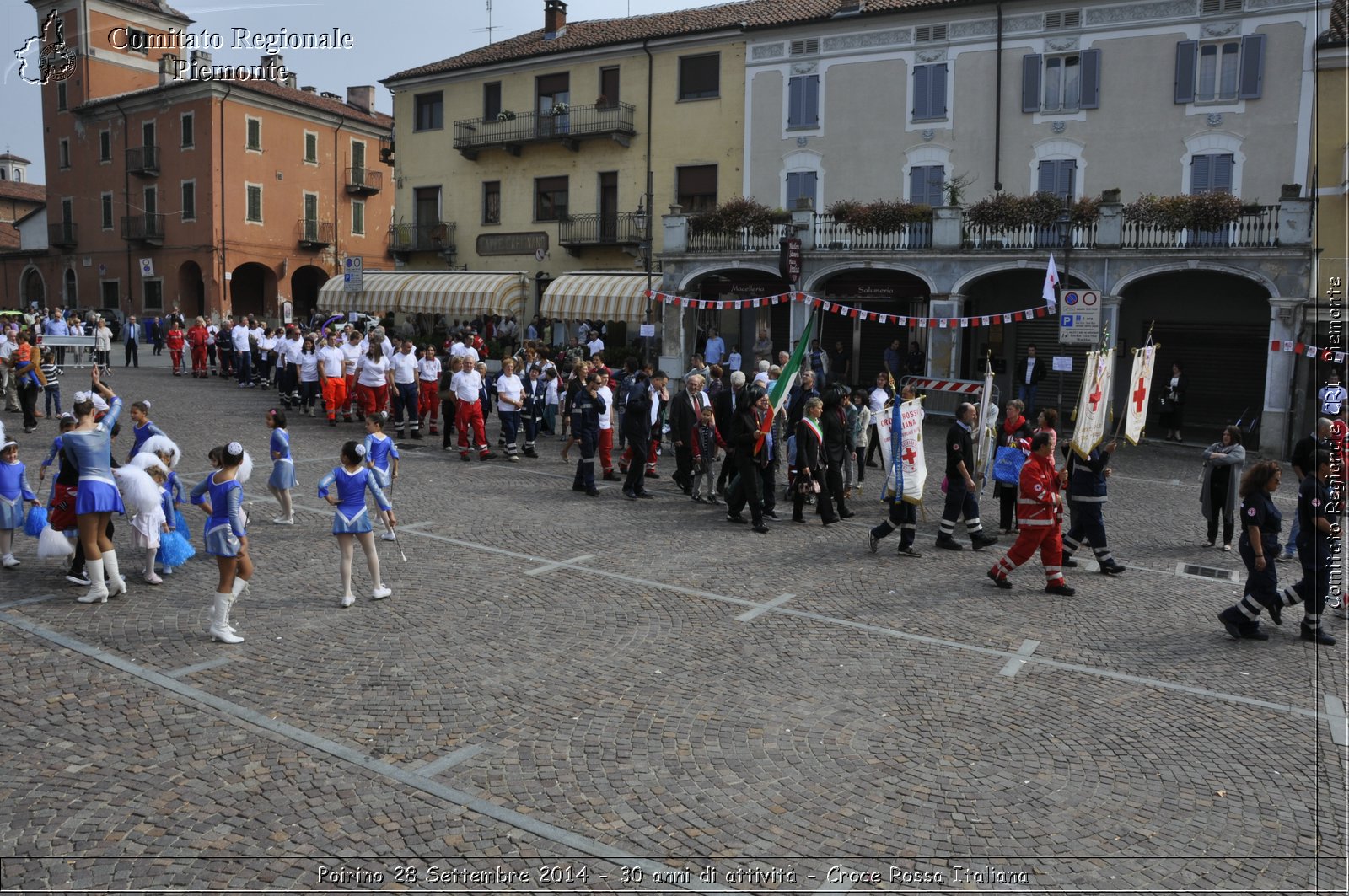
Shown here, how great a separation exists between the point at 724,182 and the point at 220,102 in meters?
25.1

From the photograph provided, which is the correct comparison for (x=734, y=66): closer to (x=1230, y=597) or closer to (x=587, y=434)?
(x=587, y=434)

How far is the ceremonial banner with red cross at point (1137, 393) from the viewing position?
43.4 ft

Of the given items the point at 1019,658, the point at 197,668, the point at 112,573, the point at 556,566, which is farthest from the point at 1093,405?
the point at 112,573

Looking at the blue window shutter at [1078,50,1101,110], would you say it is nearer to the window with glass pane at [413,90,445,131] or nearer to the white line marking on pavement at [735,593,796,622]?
the white line marking on pavement at [735,593,796,622]

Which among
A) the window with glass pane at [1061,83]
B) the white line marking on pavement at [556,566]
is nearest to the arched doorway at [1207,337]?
the window with glass pane at [1061,83]

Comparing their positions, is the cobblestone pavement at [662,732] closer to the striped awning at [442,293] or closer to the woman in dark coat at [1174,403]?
the woman in dark coat at [1174,403]

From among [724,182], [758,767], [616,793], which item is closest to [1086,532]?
[758,767]

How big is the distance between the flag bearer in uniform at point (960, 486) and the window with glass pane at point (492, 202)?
93.8ft

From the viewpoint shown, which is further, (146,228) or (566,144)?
(146,228)

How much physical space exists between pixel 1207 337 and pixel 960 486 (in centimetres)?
1780

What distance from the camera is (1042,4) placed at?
87.4 feet

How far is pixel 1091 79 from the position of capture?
26422 mm

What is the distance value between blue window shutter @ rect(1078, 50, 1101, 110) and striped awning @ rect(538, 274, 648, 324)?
43.6ft

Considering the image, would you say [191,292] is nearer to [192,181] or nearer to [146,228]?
[146,228]
